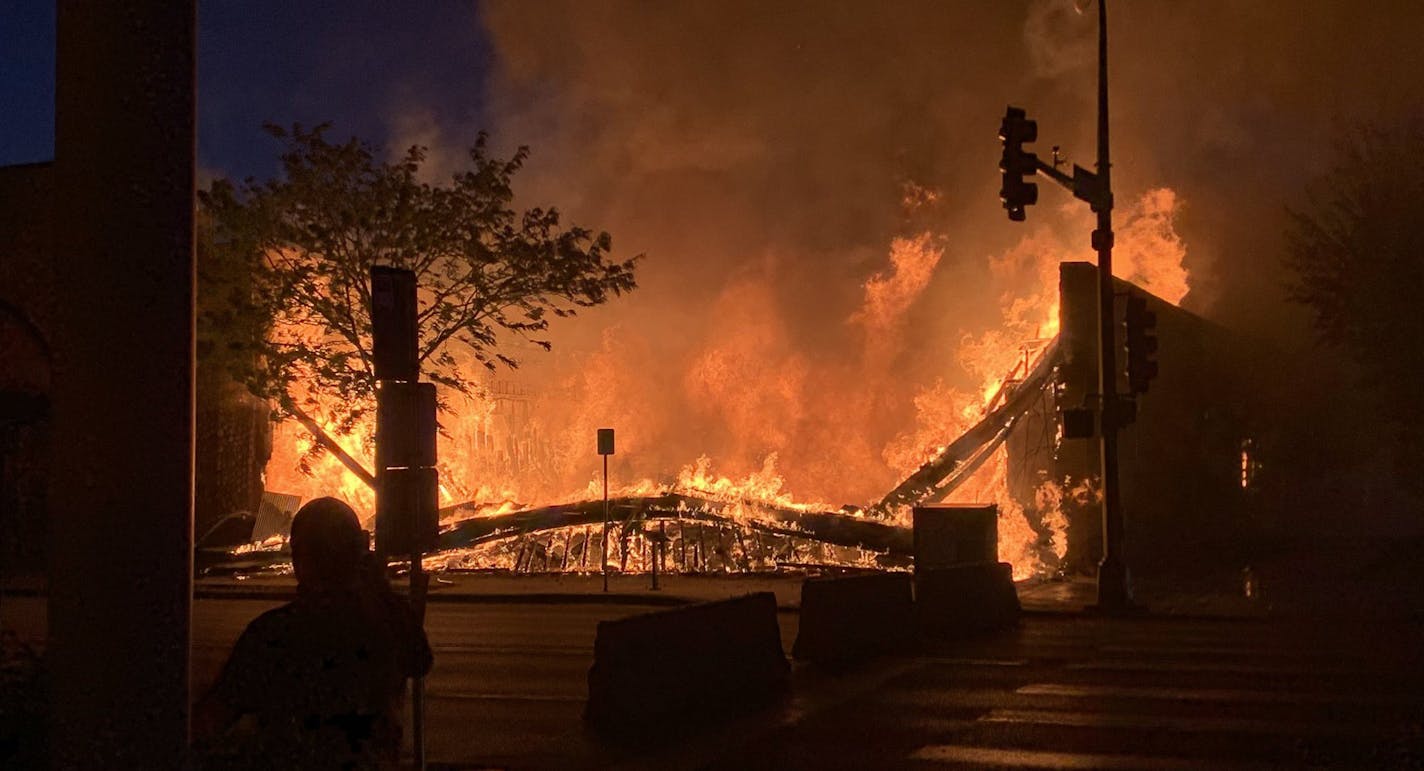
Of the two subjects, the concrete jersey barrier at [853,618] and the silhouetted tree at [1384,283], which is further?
the silhouetted tree at [1384,283]

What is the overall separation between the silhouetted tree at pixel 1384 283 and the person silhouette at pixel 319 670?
22947 mm

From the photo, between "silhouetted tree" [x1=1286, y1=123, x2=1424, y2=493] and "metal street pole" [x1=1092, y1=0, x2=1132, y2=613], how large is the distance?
22.4 ft

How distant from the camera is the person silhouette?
411cm

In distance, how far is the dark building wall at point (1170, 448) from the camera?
25.7m

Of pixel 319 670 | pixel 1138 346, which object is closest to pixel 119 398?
pixel 319 670

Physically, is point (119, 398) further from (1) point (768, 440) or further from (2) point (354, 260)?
(1) point (768, 440)

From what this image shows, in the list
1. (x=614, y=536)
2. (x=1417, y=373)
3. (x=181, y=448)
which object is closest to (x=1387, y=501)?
(x=1417, y=373)

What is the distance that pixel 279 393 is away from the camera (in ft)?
84.9

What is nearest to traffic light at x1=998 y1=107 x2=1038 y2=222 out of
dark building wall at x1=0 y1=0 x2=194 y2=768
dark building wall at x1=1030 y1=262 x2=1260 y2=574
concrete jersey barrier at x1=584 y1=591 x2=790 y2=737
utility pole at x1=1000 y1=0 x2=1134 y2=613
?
utility pole at x1=1000 y1=0 x2=1134 y2=613

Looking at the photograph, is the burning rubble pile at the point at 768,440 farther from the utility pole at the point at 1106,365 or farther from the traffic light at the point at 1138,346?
the traffic light at the point at 1138,346

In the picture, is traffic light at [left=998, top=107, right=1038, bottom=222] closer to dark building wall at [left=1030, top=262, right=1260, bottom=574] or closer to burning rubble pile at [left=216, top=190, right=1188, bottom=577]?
dark building wall at [left=1030, top=262, right=1260, bottom=574]

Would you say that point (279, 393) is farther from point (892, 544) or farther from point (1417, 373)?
point (1417, 373)

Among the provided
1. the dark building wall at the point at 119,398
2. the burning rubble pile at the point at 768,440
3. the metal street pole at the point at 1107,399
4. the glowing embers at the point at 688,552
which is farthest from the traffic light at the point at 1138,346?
the dark building wall at the point at 119,398

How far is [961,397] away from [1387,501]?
9838 millimetres
